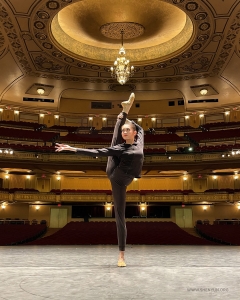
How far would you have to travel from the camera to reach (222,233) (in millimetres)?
14125

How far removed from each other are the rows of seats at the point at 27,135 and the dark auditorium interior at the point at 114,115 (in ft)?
0.25

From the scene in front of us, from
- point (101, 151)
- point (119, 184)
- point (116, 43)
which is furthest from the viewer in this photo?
point (116, 43)

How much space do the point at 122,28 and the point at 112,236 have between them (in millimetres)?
9915

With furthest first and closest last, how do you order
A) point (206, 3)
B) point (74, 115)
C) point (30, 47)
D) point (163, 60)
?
point (74, 115)
point (163, 60)
point (30, 47)
point (206, 3)

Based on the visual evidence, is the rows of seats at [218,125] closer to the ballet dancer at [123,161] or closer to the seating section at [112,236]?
the seating section at [112,236]

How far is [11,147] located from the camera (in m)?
18.1

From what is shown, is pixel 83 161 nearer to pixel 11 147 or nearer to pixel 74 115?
pixel 11 147

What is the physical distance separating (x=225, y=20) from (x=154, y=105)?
10891 millimetres

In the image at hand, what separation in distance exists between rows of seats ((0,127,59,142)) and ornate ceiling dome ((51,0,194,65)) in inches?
267

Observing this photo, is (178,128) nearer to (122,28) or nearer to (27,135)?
(122,28)

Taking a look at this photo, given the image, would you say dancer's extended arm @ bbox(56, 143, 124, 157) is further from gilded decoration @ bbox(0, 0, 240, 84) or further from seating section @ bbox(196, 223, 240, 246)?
seating section @ bbox(196, 223, 240, 246)

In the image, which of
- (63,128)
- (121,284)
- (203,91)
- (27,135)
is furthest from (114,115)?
(121,284)

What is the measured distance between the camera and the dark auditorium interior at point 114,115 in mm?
13422

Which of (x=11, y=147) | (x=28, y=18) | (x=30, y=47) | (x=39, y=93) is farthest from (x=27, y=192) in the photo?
(x=28, y=18)
